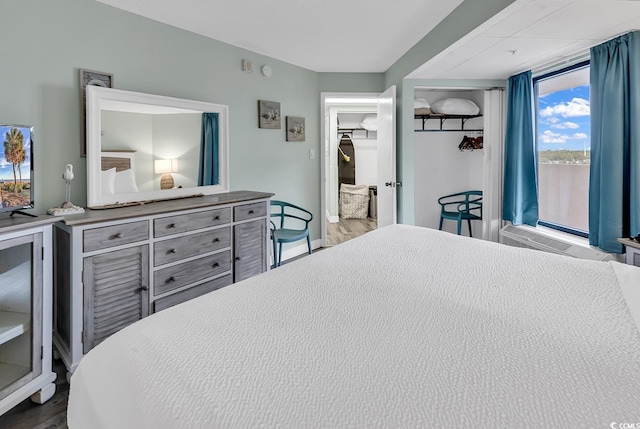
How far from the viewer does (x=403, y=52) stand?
3881mm

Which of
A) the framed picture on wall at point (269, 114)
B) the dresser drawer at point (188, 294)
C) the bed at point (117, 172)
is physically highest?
the framed picture on wall at point (269, 114)

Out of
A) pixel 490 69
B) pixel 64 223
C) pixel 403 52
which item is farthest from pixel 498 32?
pixel 64 223

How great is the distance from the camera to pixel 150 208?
8.09ft

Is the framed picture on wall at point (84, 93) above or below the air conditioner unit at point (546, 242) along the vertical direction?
above

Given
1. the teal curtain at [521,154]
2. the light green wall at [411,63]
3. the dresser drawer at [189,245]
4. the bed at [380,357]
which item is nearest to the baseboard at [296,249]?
the light green wall at [411,63]

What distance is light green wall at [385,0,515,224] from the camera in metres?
2.46

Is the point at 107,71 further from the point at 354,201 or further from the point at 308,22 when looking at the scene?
the point at 354,201

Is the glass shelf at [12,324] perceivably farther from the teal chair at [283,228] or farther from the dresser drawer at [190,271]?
the teal chair at [283,228]

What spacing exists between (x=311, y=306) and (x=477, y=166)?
4.48 metres

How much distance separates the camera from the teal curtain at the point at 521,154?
3.70 m

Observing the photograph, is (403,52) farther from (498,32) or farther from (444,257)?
(444,257)

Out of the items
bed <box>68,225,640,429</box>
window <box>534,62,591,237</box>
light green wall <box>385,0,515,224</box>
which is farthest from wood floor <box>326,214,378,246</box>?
bed <box>68,225,640,429</box>

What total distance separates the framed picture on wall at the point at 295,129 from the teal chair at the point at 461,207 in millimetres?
2069

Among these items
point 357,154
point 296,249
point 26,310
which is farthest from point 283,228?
point 357,154
